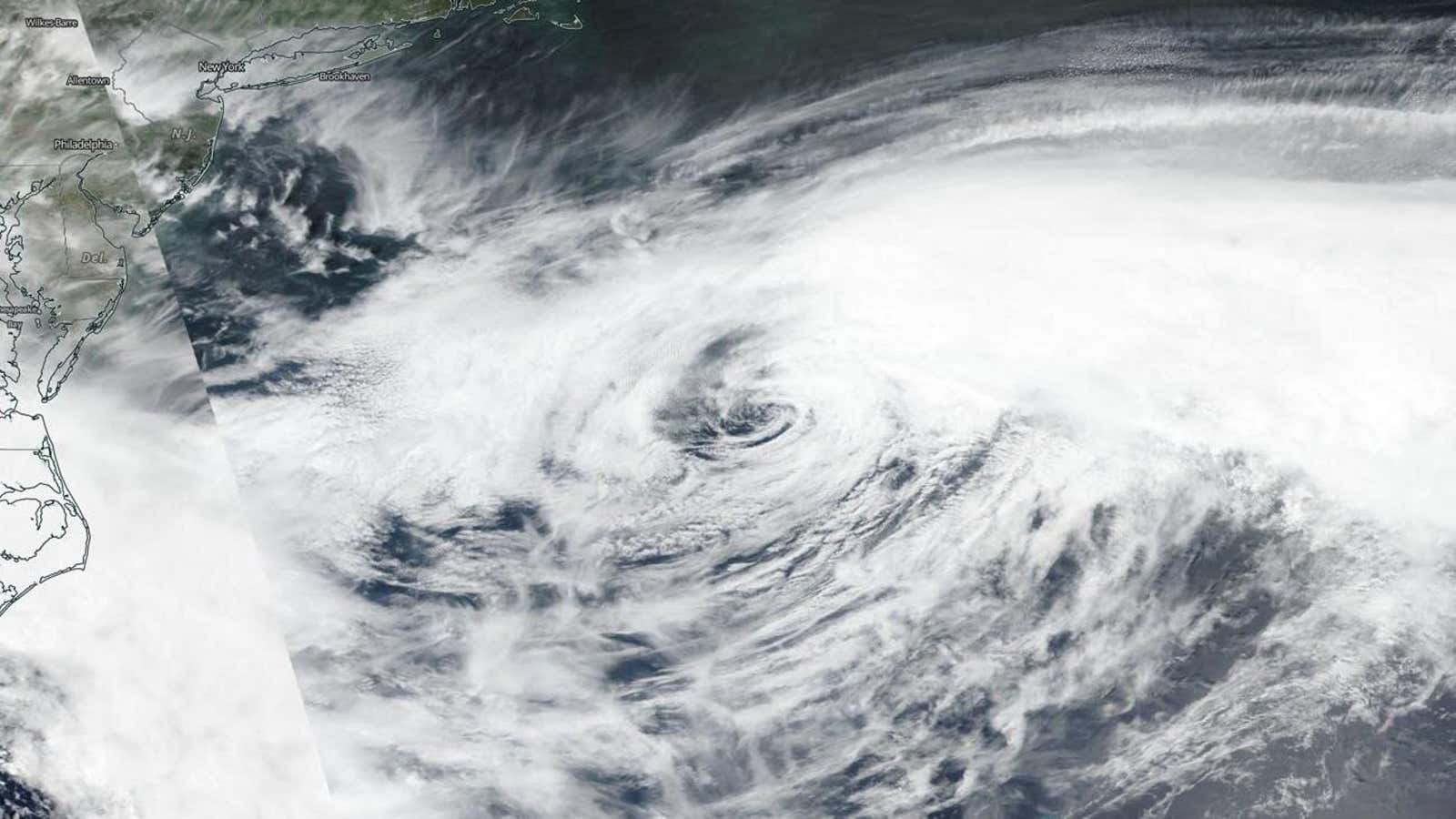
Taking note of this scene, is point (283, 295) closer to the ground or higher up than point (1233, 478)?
closer to the ground

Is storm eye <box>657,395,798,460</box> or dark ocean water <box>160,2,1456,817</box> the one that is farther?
storm eye <box>657,395,798,460</box>

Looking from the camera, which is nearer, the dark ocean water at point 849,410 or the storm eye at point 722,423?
the dark ocean water at point 849,410

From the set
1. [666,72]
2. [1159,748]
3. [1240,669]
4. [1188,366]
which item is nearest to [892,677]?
[1159,748]

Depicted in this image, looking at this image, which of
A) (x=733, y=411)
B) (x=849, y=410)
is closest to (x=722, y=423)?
(x=733, y=411)

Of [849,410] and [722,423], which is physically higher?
[849,410]

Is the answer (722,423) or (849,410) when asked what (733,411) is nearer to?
(722,423)

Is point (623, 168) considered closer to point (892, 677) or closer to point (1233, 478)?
point (892, 677)

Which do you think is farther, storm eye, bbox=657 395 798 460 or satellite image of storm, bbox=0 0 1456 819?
storm eye, bbox=657 395 798 460

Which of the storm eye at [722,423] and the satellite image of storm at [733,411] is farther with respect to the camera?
the storm eye at [722,423]
